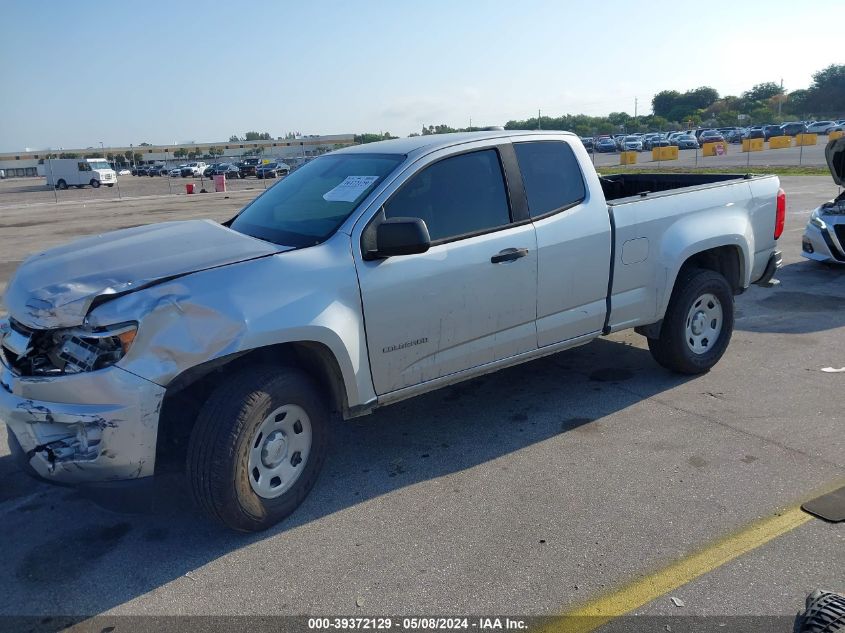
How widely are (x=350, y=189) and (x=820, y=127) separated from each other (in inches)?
2730

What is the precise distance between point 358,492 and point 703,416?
Answer: 2494 millimetres

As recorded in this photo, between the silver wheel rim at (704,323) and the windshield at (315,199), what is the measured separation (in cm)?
276

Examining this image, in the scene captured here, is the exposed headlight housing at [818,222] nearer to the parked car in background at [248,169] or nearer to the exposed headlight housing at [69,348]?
the exposed headlight housing at [69,348]

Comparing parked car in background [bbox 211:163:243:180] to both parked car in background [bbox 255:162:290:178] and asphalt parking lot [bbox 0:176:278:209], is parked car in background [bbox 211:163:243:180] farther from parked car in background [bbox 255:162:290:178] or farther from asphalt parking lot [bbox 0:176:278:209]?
asphalt parking lot [bbox 0:176:278:209]

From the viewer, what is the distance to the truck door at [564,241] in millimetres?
4777

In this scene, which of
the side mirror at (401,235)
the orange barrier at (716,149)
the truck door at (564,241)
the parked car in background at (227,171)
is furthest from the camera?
the parked car in background at (227,171)

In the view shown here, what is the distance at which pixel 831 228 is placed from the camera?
9.40m

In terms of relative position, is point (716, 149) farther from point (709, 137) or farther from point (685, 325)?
point (685, 325)

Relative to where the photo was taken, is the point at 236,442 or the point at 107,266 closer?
the point at 236,442

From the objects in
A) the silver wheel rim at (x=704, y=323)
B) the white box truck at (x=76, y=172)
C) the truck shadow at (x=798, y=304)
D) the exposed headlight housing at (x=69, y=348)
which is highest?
the white box truck at (x=76, y=172)

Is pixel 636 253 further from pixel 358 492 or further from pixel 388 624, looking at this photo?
pixel 388 624

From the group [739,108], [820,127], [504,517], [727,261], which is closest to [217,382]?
[504,517]

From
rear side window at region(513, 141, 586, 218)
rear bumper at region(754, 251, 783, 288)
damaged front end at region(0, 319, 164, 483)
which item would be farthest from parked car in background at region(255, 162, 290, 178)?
damaged front end at region(0, 319, 164, 483)

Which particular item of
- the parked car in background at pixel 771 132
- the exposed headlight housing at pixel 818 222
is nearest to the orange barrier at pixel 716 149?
the parked car in background at pixel 771 132
